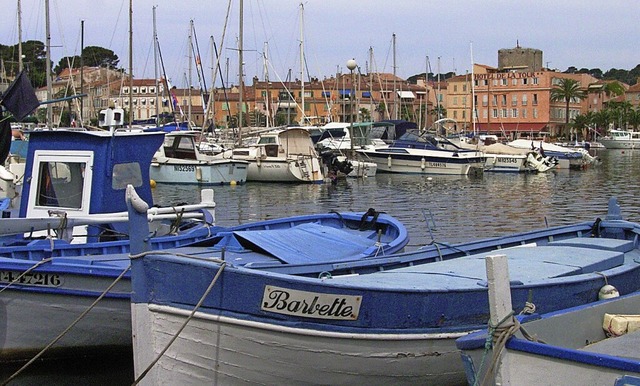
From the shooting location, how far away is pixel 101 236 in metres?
12.8

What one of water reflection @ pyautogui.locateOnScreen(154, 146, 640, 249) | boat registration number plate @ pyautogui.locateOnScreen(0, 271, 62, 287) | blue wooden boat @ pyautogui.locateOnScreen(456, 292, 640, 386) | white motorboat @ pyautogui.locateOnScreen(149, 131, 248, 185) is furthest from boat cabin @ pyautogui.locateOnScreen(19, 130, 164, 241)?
white motorboat @ pyautogui.locateOnScreen(149, 131, 248, 185)

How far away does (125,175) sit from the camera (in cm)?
1336

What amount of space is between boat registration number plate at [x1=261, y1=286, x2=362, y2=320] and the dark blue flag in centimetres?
885

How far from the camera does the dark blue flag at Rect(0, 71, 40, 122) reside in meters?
15.4

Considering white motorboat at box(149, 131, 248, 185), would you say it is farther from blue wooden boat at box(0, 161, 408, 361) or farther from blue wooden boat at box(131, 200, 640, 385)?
blue wooden boat at box(131, 200, 640, 385)

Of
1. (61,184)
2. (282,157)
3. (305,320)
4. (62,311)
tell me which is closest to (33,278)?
(62,311)

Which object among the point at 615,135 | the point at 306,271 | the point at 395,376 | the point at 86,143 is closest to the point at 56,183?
the point at 86,143

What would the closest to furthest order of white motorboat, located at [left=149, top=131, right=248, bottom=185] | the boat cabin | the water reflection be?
the boat cabin → the water reflection → white motorboat, located at [left=149, top=131, right=248, bottom=185]

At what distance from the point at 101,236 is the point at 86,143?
4.65ft

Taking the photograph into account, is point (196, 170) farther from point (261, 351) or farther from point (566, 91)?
point (566, 91)

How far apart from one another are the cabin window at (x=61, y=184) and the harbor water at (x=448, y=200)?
4.02m

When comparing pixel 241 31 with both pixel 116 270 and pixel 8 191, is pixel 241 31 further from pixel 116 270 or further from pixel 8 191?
pixel 116 270

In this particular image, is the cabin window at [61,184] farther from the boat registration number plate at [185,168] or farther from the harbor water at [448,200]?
the boat registration number plate at [185,168]

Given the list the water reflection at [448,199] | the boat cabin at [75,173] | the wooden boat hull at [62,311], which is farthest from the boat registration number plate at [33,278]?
the water reflection at [448,199]
